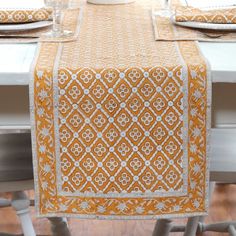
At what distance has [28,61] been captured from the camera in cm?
118

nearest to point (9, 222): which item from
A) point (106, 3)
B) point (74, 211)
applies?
point (106, 3)

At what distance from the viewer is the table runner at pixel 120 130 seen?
45.4 inches

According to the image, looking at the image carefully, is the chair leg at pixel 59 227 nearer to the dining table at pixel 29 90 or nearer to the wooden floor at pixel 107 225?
the wooden floor at pixel 107 225

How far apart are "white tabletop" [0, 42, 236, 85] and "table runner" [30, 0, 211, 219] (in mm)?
18

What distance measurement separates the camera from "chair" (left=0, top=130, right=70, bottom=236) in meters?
1.42

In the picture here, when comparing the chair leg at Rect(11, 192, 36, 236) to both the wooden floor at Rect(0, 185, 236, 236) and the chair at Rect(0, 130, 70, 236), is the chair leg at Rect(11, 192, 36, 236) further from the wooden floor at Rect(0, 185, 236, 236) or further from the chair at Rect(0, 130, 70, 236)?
the wooden floor at Rect(0, 185, 236, 236)

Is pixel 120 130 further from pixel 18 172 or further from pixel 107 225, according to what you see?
pixel 107 225

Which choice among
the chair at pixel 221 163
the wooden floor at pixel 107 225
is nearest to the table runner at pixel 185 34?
the chair at pixel 221 163

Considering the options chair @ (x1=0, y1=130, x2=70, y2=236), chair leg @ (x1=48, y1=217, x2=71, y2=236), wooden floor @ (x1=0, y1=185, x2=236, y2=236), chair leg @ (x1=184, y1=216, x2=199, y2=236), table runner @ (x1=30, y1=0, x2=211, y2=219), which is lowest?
wooden floor @ (x1=0, y1=185, x2=236, y2=236)

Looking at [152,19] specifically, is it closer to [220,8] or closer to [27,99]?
[220,8]

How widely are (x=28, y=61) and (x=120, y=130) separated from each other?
8.0 inches

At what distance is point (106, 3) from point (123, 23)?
9.0 inches

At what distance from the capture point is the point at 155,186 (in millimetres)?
1229

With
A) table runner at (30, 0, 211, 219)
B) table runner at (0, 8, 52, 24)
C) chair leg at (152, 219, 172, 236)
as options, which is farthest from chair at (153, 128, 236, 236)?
table runner at (0, 8, 52, 24)
